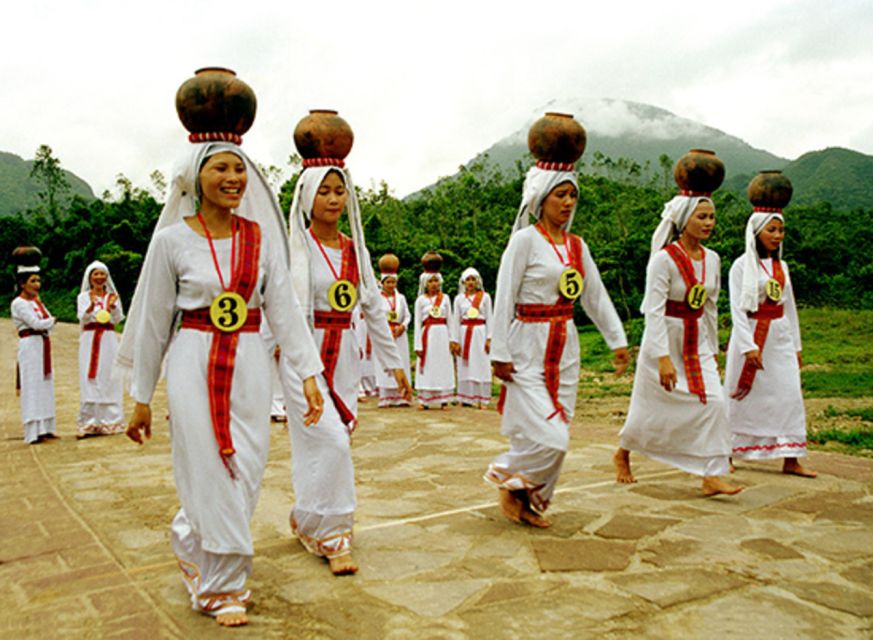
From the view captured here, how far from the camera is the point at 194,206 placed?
3691 millimetres

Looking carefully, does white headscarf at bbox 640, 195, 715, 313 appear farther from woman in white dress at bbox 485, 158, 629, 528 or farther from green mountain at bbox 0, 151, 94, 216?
green mountain at bbox 0, 151, 94, 216

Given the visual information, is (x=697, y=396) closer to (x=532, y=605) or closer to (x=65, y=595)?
(x=532, y=605)

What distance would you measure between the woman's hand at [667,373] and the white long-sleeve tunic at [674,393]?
0.16 feet

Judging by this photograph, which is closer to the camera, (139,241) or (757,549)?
(757,549)

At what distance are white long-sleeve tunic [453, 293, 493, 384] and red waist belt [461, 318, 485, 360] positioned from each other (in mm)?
17

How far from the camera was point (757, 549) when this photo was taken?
4.06m

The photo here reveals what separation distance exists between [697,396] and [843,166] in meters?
57.7

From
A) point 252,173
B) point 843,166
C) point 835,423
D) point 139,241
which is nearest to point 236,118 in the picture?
point 252,173

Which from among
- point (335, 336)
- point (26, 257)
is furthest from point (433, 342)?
point (335, 336)

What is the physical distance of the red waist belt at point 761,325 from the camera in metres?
6.10

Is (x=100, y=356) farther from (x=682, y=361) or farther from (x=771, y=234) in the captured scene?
(x=771, y=234)

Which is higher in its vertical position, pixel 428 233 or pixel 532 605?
pixel 428 233

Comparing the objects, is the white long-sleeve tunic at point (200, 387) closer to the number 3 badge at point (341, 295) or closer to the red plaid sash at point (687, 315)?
the number 3 badge at point (341, 295)

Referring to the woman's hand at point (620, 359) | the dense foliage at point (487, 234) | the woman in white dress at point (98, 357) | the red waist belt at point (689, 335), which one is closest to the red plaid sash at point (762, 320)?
the red waist belt at point (689, 335)
